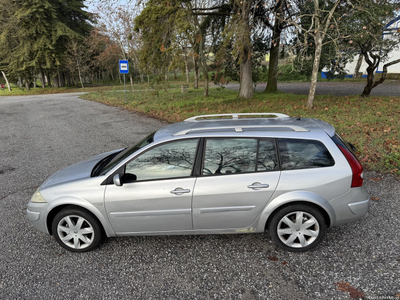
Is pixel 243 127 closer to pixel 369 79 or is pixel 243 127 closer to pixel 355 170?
pixel 355 170

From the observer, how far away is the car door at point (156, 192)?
Answer: 3111mm

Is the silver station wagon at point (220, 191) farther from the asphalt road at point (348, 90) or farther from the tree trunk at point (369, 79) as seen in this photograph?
the asphalt road at point (348, 90)

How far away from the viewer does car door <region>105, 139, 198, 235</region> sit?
122 inches

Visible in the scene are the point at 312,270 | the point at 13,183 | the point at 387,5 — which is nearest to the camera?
the point at 312,270

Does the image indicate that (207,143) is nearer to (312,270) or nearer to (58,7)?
(312,270)

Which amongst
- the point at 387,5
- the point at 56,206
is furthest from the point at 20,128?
the point at 387,5

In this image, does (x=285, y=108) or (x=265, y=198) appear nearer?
(x=265, y=198)

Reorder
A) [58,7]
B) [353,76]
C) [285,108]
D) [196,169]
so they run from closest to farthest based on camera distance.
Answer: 1. [196,169]
2. [285,108]
3. [353,76]
4. [58,7]

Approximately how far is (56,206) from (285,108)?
10.9 m

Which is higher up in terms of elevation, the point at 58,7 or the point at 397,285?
the point at 58,7

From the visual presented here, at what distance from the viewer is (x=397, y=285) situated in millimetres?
2672

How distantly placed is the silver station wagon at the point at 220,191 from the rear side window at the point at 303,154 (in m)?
0.01

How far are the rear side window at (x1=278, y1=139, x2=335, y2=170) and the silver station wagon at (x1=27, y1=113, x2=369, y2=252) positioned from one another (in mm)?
11

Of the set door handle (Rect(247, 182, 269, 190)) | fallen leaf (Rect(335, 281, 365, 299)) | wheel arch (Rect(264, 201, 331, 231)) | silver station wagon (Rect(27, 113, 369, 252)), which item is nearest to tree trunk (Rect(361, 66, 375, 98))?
silver station wagon (Rect(27, 113, 369, 252))
